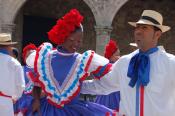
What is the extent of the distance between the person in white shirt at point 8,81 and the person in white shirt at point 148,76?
5.35 ft

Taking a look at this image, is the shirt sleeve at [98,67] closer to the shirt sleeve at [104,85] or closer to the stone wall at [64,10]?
the shirt sleeve at [104,85]

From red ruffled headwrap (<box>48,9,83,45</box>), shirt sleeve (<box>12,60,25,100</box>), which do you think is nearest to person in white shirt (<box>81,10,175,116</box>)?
red ruffled headwrap (<box>48,9,83,45</box>)

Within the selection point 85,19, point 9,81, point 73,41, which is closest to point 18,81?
point 9,81

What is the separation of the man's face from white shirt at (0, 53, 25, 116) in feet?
6.06

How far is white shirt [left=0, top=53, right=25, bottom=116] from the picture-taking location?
482 cm

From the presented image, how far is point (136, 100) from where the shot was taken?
339 centimetres

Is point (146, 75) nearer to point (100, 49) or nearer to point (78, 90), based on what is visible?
point (78, 90)

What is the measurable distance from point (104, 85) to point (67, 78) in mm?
335

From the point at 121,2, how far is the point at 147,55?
361 inches

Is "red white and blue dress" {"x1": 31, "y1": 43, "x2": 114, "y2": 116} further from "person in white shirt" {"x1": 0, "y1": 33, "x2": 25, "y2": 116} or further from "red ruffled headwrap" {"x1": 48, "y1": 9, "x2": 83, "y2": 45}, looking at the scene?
"person in white shirt" {"x1": 0, "y1": 33, "x2": 25, "y2": 116}

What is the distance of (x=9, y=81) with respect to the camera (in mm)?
4824

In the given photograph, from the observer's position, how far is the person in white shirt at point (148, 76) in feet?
11.0

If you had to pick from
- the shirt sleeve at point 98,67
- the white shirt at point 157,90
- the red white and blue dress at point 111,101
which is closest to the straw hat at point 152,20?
the white shirt at point 157,90

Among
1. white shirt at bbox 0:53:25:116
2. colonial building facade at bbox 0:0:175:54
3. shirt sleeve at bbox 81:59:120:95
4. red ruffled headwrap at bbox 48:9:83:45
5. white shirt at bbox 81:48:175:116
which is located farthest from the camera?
colonial building facade at bbox 0:0:175:54
